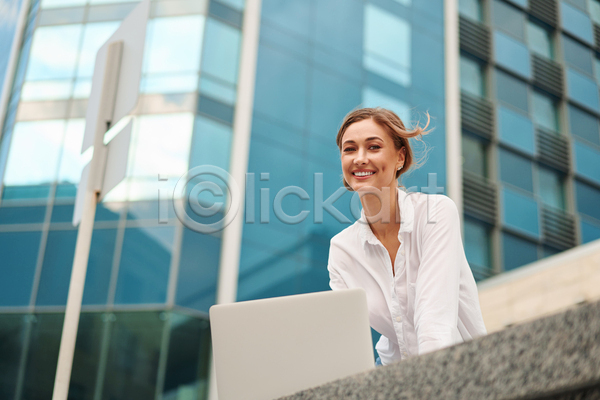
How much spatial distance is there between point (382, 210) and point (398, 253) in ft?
0.78

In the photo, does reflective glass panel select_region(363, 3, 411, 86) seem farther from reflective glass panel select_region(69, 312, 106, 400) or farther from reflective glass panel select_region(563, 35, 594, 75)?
reflective glass panel select_region(69, 312, 106, 400)

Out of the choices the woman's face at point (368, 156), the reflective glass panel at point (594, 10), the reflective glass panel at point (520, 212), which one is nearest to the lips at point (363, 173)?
the woman's face at point (368, 156)

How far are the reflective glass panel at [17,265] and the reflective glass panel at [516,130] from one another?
40.7 feet

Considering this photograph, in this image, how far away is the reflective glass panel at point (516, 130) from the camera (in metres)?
17.7

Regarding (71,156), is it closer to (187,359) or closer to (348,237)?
(187,359)

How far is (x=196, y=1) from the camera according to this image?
42.4 feet

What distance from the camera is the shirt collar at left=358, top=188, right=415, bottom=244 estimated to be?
2.35 meters

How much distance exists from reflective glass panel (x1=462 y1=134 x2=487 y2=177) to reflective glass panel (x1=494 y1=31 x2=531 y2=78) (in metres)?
2.84

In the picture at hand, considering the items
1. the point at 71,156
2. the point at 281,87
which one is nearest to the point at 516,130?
the point at 281,87

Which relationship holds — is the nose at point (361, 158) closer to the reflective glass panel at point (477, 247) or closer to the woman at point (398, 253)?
the woman at point (398, 253)

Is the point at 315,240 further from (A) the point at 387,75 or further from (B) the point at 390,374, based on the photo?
(B) the point at 390,374

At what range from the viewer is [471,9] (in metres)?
18.4

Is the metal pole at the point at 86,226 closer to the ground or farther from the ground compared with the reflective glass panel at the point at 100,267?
closer to the ground

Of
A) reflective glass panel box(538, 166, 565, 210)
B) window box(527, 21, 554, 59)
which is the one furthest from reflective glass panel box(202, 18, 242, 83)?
window box(527, 21, 554, 59)
